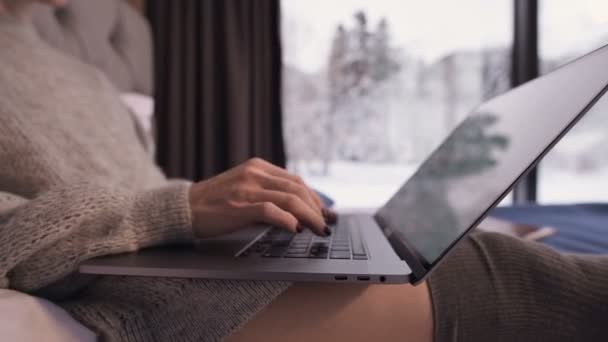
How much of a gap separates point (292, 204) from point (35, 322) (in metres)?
0.25

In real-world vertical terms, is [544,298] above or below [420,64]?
below

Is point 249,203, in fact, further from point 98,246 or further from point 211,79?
point 211,79

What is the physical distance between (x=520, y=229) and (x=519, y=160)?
55cm

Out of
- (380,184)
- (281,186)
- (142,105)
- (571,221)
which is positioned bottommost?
(380,184)

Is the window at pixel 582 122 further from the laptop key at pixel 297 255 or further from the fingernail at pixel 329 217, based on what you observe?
the laptop key at pixel 297 255

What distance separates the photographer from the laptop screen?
1.16 feet

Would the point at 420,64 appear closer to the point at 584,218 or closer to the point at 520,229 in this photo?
the point at 584,218

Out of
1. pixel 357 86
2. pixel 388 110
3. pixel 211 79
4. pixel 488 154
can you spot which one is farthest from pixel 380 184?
pixel 488 154

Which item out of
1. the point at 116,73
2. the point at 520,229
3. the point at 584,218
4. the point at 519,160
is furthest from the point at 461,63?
the point at 519,160

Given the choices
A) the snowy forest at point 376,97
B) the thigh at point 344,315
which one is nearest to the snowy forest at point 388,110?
the snowy forest at point 376,97

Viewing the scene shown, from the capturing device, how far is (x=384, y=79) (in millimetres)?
2154

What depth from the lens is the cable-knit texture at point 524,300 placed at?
0.33 meters

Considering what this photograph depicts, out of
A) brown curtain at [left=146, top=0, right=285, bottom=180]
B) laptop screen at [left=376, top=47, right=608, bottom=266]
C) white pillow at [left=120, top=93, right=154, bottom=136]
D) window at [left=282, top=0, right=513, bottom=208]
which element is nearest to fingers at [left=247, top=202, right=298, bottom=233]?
laptop screen at [left=376, top=47, right=608, bottom=266]

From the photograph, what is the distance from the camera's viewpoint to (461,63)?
7.10 feet
